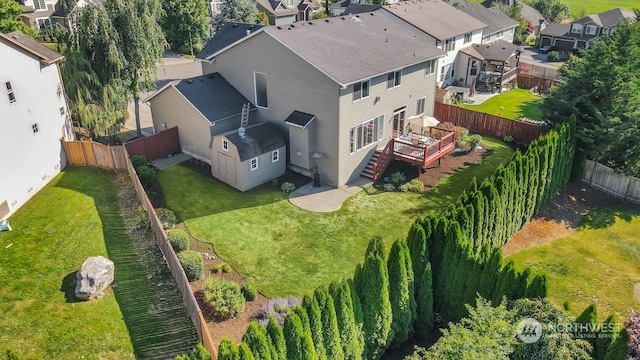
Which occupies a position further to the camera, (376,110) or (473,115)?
(473,115)

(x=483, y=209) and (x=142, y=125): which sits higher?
(x=483, y=209)

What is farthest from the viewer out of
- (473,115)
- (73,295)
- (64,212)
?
(473,115)

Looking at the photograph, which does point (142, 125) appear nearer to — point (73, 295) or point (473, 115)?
point (73, 295)

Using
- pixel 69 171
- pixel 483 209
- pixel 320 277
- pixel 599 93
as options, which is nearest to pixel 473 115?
pixel 599 93

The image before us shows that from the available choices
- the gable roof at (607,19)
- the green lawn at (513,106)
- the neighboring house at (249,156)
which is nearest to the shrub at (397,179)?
the neighboring house at (249,156)

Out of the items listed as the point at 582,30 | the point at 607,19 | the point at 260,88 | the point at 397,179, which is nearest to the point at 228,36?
the point at 260,88
